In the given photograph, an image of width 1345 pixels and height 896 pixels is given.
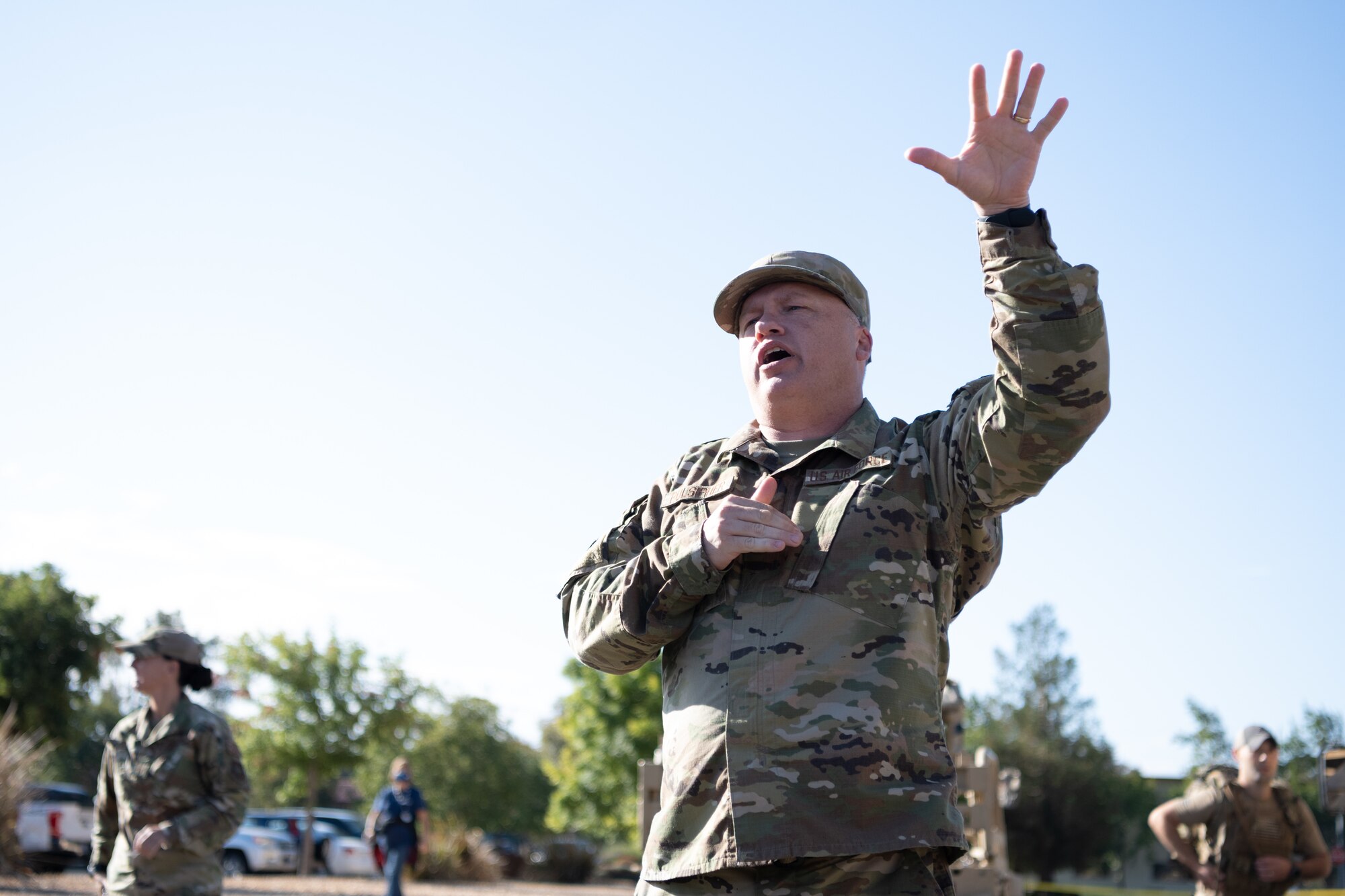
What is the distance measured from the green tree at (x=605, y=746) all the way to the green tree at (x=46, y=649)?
15918mm

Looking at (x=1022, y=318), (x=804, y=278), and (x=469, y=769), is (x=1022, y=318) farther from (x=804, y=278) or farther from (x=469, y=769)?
(x=469, y=769)

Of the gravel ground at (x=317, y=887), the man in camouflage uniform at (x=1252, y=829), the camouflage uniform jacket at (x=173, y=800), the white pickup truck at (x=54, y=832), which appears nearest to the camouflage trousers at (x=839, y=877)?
the camouflage uniform jacket at (x=173, y=800)

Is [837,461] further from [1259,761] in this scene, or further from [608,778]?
[608,778]

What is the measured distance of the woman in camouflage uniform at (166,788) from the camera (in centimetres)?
638

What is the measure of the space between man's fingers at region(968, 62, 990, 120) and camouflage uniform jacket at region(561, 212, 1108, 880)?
0.86 feet

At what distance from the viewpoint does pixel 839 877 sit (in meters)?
2.69

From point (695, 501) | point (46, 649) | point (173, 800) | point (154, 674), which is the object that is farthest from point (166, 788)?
point (46, 649)

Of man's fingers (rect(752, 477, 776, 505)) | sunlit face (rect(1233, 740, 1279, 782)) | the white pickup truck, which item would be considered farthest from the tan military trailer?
the white pickup truck

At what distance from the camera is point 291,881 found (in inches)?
992

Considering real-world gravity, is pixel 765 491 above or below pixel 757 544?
above

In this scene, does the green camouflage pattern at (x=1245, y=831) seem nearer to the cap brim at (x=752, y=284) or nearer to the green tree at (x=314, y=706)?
the cap brim at (x=752, y=284)

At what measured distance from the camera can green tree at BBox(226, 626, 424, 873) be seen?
2934cm

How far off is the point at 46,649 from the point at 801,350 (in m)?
30.1

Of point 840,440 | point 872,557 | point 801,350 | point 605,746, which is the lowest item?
point 605,746
